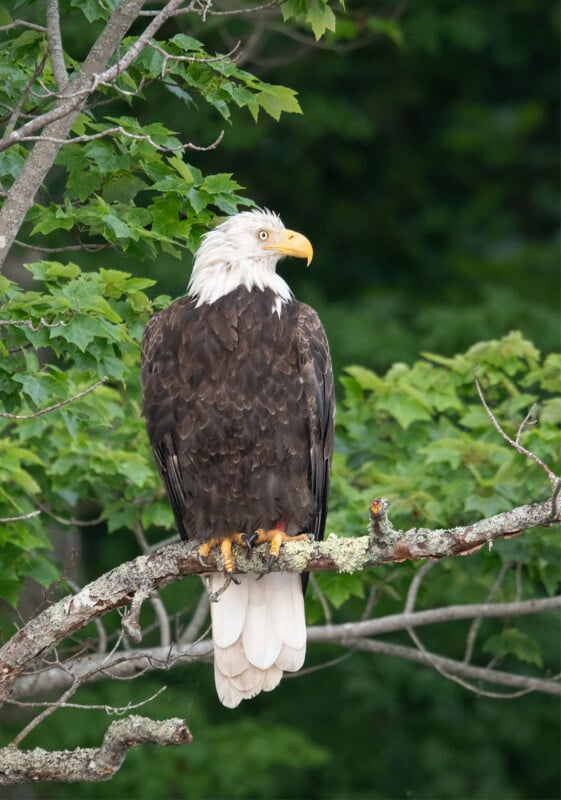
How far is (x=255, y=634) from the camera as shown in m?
5.10

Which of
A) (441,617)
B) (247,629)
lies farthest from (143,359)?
(441,617)

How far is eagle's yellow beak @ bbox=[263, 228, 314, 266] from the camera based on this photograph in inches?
202

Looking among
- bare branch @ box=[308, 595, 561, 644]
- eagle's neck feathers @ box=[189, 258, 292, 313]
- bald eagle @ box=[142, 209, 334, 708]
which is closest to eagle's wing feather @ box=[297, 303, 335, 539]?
bald eagle @ box=[142, 209, 334, 708]

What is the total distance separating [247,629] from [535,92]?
26.2 ft

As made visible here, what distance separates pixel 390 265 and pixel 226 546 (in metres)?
7.08

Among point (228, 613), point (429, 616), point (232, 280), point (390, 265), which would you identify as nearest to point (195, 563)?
point (228, 613)

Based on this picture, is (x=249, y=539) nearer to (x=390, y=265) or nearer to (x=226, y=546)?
(x=226, y=546)

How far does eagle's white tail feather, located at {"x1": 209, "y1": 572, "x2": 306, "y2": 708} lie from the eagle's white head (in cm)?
103

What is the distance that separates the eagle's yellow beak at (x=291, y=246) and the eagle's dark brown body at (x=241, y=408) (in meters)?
0.21

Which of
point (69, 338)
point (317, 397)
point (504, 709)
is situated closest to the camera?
point (69, 338)

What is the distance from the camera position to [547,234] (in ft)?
38.7

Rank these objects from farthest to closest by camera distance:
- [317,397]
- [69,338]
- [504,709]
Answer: [504,709] < [317,397] < [69,338]

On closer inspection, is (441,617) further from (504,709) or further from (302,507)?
(504,709)

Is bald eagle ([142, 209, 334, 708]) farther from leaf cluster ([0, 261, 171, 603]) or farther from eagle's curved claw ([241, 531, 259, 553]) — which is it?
leaf cluster ([0, 261, 171, 603])
